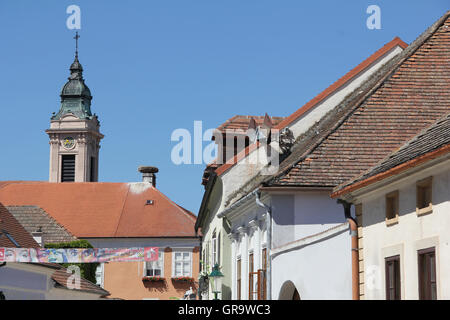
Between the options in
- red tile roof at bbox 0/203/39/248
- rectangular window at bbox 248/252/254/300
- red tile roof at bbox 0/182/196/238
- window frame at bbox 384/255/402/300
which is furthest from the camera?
red tile roof at bbox 0/182/196/238

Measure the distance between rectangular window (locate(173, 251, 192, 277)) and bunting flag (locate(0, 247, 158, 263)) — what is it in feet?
94.5

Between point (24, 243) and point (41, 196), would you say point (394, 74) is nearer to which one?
point (24, 243)

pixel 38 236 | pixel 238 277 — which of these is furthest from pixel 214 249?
pixel 38 236

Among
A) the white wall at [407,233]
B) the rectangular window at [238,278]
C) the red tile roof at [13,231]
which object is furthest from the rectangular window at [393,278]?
the red tile roof at [13,231]

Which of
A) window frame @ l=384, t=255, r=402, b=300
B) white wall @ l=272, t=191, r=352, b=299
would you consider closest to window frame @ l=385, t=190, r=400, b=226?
window frame @ l=384, t=255, r=402, b=300

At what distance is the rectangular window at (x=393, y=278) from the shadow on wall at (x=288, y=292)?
22.4ft

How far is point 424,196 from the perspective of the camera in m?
16.0

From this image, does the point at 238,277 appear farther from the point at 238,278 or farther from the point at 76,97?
the point at 76,97

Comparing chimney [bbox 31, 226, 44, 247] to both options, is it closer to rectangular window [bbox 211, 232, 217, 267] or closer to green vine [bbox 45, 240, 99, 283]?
green vine [bbox 45, 240, 99, 283]

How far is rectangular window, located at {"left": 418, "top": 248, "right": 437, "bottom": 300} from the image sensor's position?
15.5m

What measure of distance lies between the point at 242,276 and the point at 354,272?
11523 millimetres
